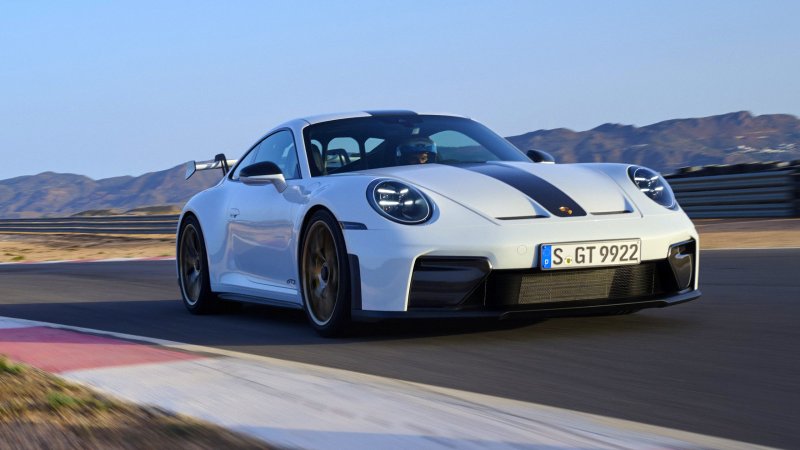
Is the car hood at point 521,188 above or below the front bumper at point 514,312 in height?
above

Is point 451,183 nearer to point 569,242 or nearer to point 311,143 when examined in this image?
point 569,242

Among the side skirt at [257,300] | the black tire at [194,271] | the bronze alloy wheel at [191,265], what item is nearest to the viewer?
the side skirt at [257,300]

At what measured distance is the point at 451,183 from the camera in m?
5.64

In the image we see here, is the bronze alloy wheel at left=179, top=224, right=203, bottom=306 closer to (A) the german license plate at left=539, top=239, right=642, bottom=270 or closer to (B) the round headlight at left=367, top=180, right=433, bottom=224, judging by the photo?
(B) the round headlight at left=367, top=180, right=433, bottom=224

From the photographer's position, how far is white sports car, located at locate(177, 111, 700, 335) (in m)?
5.26

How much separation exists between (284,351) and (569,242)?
146 centimetres

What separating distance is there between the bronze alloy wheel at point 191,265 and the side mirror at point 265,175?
136cm

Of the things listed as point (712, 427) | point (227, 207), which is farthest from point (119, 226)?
point (712, 427)

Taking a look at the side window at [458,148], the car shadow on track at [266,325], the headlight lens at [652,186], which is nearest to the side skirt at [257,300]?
the car shadow on track at [266,325]

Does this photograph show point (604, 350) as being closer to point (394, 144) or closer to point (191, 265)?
point (394, 144)

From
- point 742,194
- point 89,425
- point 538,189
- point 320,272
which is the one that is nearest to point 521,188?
point 538,189

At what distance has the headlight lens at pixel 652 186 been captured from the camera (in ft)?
19.2

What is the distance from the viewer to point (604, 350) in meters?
4.96

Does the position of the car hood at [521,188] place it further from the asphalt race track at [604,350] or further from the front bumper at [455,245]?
the asphalt race track at [604,350]
